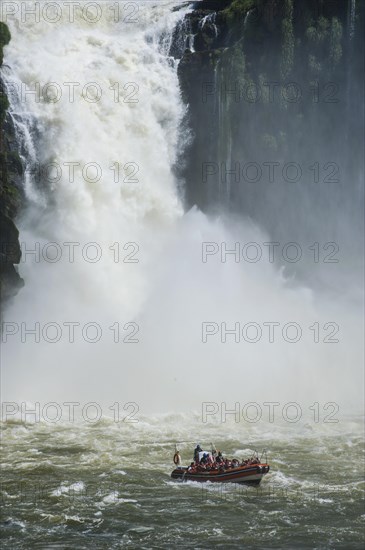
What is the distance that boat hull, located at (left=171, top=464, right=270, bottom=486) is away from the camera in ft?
74.2

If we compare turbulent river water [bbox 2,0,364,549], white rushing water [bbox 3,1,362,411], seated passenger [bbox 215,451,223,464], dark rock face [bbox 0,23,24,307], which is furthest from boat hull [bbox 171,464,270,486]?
dark rock face [bbox 0,23,24,307]

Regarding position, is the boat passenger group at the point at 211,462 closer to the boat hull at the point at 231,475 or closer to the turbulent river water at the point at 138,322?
the boat hull at the point at 231,475

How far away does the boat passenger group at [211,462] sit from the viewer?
2303cm

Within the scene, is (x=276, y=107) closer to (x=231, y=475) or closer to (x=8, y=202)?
(x=8, y=202)

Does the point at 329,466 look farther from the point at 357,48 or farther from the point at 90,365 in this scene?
the point at 357,48

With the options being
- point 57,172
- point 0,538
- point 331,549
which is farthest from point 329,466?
point 57,172

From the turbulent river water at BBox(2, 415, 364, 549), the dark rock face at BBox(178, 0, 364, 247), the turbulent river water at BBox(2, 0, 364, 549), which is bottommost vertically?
the turbulent river water at BBox(2, 415, 364, 549)

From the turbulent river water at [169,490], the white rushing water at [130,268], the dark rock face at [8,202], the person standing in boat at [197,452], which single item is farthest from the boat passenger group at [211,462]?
the dark rock face at [8,202]

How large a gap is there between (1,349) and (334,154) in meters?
17.2

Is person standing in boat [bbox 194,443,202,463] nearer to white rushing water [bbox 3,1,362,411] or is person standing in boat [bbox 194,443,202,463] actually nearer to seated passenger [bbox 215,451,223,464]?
seated passenger [bbox 215,451,223,464]

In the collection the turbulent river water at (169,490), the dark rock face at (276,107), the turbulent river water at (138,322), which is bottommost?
the turbulent river water at (169,490)

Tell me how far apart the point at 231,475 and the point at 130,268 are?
14.6 meters

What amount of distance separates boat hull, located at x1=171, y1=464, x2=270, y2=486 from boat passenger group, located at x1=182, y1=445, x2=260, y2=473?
4.5 inches

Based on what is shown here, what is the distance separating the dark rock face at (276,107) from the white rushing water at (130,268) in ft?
3.64
